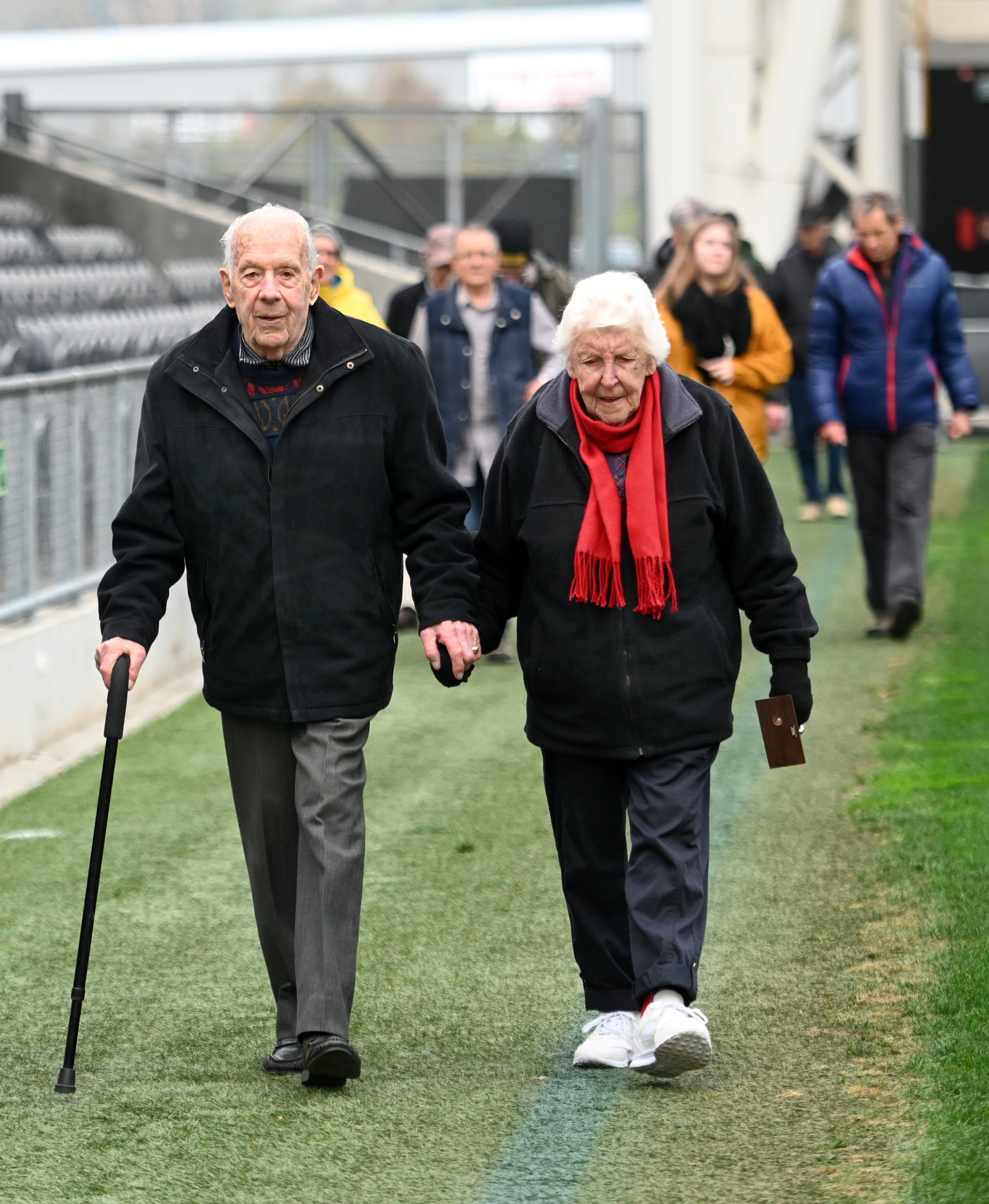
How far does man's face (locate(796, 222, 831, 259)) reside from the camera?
1447 centimetres

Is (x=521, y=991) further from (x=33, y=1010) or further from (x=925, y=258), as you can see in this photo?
(x=925, y=258)

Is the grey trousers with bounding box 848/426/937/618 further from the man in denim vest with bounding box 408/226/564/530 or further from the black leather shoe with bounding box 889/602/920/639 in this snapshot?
the man in denim vest with bounding box 408/226/564/530

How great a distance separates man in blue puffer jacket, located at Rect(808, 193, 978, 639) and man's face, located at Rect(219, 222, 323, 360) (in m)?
5.49

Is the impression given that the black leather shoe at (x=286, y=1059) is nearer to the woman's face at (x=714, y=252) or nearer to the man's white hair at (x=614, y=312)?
the man's white hair at (x=614, y=312)

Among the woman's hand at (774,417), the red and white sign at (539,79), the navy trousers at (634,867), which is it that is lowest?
the navy trousers at (634,867)

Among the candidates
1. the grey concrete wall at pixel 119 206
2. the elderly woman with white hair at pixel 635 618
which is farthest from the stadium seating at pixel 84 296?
the elderly woman with white hair at pixel 635 618

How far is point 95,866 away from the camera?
4.80m

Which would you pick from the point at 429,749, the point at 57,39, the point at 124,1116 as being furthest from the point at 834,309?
the point at 57,39

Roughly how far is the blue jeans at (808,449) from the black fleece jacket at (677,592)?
31.1ft

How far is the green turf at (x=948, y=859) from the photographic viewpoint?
Answer: 4332mm

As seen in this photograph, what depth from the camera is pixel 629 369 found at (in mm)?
4625

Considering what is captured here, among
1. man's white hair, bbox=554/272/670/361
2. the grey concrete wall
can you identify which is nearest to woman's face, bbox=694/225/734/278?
man's white hair, bbox=554/272/670/361

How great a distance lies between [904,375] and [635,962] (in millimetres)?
5701

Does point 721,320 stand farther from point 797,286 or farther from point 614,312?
point 797,286
